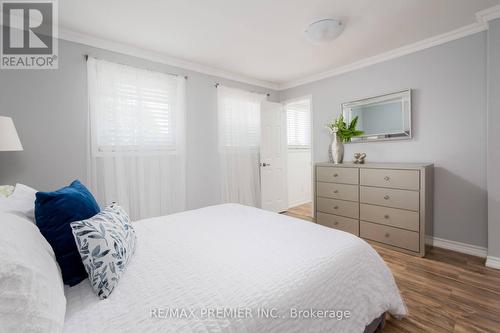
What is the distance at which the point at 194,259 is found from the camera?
116 centimetres

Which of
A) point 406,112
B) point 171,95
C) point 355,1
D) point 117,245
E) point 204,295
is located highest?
point 355,1

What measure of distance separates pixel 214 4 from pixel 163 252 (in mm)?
2029

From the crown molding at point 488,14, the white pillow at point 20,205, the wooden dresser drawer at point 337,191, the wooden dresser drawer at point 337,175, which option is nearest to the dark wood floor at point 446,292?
the wooden dresser drawer at point 337,191

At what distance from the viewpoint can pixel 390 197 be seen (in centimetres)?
265

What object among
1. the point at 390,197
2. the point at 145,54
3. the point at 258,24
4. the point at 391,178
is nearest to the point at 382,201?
the point at 390,197

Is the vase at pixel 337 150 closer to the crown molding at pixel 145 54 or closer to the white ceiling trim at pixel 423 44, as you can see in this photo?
the white ceiling trim at pixel 423 44

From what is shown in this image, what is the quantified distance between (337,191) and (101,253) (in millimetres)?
2848

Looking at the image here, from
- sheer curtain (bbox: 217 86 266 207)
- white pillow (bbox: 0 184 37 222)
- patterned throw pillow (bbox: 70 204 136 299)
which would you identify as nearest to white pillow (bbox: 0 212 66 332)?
patterned throw pillow (bbox: 70 204 136 299)

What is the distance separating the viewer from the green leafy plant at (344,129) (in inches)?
132

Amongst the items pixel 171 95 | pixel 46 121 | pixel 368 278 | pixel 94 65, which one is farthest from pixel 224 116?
pixel 368 278

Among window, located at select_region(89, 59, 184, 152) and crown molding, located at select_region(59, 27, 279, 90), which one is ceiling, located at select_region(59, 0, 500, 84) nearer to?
crown molding, located at select_region(59, 27, 279, 90)

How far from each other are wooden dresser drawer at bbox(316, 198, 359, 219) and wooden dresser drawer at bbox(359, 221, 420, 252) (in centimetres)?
17

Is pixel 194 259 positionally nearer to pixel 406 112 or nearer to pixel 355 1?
pixel 355 1

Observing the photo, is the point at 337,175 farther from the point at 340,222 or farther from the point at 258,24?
the point at 258,24
